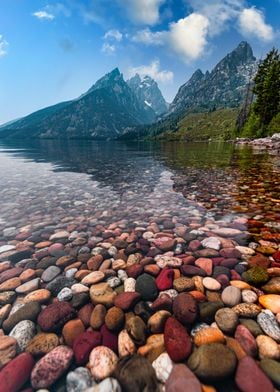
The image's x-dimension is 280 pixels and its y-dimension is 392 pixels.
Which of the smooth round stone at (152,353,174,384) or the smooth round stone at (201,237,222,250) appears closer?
the smooth round stone at (152,353,174,384)

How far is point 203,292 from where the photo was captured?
374 cm

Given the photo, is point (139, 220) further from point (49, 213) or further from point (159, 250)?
point (49, 213)

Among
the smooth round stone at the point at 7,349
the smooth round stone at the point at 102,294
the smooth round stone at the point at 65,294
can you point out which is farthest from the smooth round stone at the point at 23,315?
the smooth round stone at the point at 102,294

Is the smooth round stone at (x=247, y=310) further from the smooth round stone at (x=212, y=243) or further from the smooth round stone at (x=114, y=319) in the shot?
the smooth round stone at (x=212, y=243)

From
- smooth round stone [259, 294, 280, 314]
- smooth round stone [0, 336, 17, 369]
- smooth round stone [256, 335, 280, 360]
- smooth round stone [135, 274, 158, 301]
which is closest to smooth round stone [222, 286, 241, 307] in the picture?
smooth round stone [259, 294, 280, 314]

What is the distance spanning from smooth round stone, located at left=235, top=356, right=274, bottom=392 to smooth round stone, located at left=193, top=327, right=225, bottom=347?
35 centimetres

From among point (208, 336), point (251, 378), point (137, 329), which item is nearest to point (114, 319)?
point (137, 329)

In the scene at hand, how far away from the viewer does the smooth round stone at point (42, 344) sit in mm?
2727

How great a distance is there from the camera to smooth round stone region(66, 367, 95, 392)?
7.57ft

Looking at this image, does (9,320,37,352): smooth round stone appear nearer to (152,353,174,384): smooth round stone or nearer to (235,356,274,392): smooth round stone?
(152,353,174,384): smooth round stone

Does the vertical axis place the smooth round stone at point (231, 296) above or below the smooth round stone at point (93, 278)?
above

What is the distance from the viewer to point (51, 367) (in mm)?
2516

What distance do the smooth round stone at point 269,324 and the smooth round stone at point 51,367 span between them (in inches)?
100

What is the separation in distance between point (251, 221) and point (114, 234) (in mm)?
4238
